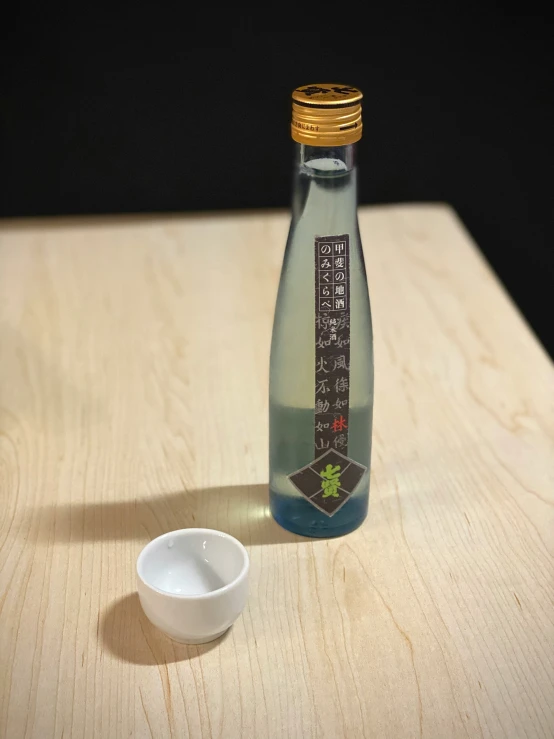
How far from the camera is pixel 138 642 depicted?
2.24 feet

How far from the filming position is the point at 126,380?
3.56ft

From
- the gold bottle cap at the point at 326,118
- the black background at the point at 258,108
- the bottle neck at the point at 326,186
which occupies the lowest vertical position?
Result: the black background at the point at 258,108

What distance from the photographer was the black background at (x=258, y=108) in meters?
1.89

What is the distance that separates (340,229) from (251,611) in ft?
1.02

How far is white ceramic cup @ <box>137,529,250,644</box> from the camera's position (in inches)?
25.5

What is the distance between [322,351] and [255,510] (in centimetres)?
19

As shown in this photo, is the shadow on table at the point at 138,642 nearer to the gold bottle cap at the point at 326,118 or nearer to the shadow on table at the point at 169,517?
the shadow on table at the point at 169,517

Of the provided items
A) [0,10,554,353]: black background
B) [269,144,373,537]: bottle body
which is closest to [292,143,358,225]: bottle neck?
[269,144,373,537]: bottle body

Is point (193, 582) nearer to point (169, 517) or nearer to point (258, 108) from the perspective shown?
point (169, 517)

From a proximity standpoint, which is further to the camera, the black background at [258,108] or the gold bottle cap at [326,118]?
the black background at [258,108]

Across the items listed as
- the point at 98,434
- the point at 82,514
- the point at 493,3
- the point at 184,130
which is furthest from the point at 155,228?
the point at 493,3

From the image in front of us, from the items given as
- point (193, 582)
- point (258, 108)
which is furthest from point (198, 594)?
point (258, 108)

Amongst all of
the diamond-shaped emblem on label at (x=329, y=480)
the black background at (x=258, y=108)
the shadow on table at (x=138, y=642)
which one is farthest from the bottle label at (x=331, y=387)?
the black background at (x=258, y=108)

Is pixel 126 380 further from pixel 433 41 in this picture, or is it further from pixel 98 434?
pixel 433 41
